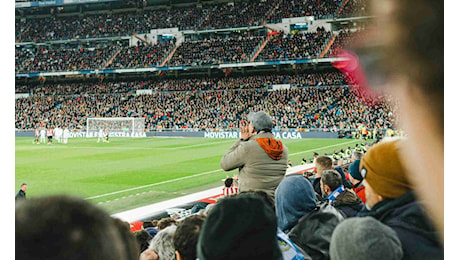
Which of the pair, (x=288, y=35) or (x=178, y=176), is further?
(x=288, y=35)

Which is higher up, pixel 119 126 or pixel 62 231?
pixel 119 126

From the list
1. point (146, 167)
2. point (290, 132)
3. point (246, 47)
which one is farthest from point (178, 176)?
point (246, 47)

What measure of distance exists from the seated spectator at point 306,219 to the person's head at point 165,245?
0.85m

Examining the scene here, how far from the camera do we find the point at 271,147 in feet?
16.9

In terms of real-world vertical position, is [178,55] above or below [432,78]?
above

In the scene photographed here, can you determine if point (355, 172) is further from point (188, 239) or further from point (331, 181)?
point (188, 239)

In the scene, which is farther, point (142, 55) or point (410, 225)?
point (142, 55)

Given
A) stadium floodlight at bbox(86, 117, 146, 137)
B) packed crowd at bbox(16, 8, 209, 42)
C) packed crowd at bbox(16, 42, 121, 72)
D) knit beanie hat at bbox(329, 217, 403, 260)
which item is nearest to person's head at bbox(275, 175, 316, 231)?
knit beanie hat at bbox(329, 217, 403, 260)

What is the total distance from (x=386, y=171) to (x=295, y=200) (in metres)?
1.70

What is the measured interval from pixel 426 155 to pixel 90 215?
2.34 feet

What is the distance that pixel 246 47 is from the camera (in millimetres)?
58938

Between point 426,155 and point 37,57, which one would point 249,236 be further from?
point 37,57

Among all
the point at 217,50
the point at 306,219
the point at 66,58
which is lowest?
the point at 306,219

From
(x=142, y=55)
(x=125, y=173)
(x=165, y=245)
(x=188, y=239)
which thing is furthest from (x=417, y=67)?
(x=142, y=55)
